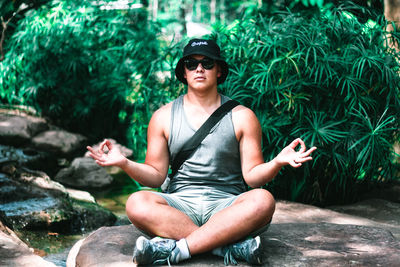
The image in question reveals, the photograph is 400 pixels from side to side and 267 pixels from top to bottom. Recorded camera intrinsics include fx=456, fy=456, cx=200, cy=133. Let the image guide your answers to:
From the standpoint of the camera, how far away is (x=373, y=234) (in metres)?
2.90

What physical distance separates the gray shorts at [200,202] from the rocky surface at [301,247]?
0.82 ft

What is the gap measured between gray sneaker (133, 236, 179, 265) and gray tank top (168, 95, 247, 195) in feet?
1.51

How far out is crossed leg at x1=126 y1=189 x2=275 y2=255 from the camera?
2.38 m

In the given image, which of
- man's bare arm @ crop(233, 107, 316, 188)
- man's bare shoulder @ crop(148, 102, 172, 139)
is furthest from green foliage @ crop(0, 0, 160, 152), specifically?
man's bare arm @ crop(233, 107, 316, 188)

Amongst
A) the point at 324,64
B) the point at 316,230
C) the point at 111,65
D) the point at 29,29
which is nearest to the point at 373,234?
the point at 316,230

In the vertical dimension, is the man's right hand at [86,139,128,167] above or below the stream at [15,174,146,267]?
above

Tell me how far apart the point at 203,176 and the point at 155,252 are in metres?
0.59

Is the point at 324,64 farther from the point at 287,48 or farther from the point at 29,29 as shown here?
the point at 29,29

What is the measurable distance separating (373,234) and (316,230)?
13.8 inches

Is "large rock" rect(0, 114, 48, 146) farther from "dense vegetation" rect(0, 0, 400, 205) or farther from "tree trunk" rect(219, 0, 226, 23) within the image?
"tree trunk" rect(219, 0, 226, 23)

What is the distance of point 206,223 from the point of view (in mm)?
2428

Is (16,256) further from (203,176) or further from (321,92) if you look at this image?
(321,92)

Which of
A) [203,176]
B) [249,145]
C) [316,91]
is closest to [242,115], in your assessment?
[249,145]

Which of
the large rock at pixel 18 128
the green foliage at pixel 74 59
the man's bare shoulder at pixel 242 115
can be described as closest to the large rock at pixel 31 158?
the large rock at pixel 18 128
